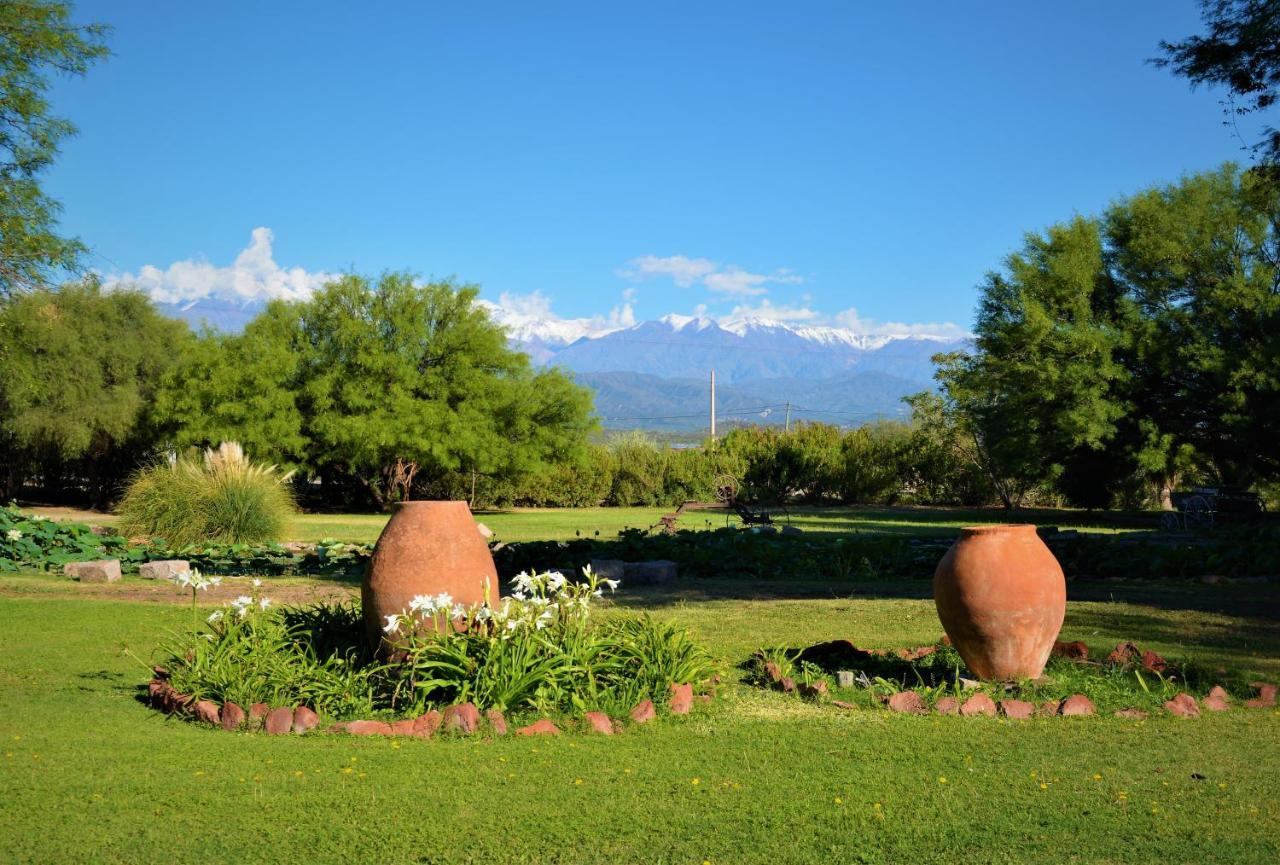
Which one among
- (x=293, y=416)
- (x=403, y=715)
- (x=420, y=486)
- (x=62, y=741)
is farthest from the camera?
(x=420, y=486)

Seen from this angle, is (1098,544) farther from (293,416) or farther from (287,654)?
(293,416)

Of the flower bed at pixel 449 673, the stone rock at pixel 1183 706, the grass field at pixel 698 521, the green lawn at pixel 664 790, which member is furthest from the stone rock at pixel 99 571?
the stone rock at pixel 1183 706

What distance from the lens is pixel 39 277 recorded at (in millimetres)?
14734

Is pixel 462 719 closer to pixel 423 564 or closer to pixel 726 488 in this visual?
pixel 423 564

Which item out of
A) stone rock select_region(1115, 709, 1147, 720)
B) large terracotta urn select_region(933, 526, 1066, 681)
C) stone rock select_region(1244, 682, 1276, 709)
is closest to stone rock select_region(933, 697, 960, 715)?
large terracotta urn select_region(933, 526, 1066, 681)

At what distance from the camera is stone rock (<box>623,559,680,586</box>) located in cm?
1357

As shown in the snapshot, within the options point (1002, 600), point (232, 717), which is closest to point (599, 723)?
point (232, 717)

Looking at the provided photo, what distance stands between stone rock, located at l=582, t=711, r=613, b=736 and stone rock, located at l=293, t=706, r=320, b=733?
152 centimetres

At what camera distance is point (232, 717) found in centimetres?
604

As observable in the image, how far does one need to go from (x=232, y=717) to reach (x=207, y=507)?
39.7 feet

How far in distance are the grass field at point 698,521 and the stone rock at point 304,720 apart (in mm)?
12879

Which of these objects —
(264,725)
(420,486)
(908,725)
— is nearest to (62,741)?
(264,725)

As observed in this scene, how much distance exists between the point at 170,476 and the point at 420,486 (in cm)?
1826

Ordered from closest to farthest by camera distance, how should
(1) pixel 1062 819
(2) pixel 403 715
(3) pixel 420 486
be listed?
(1) pixel 1062 819, (2) pixel 403 715, (3) pixel 420 486
